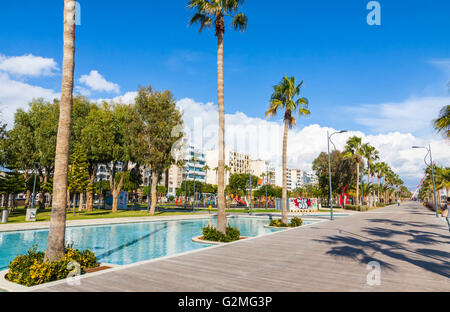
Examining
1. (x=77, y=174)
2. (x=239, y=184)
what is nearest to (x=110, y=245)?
(x=77, y=174)

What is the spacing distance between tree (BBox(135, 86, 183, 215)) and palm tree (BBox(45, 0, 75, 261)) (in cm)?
2766

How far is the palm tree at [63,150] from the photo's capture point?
26.0 ft

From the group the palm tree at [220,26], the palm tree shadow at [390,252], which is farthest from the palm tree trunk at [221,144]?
the palm tree shadow at [390,252]

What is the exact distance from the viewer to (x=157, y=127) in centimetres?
3662

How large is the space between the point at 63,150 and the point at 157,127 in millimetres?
28903

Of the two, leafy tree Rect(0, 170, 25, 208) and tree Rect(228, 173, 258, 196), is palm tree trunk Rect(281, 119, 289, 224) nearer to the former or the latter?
leafy tree Rect(0, 170, 25, 208)

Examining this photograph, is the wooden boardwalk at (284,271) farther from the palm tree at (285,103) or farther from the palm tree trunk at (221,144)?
the palm tree at (285,103)

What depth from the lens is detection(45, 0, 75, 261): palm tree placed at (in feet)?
26.0

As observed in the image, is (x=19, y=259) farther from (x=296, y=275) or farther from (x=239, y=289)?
(x=296, y=275)

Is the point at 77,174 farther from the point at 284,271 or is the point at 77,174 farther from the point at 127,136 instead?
the point at 284,271

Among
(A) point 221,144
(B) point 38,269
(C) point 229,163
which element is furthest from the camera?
(C) point 229,163

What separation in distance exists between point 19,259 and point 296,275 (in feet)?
24.6

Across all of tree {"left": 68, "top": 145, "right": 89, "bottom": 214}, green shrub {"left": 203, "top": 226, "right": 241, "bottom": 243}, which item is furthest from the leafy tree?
green shrub {"left": 203, "top": 226, "right": 241, "bottom": 243}
